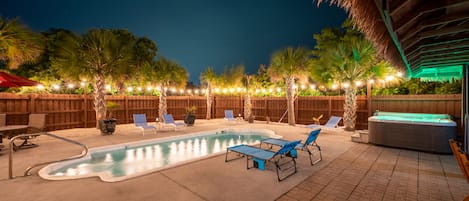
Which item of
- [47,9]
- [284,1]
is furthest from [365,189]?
[47,9]

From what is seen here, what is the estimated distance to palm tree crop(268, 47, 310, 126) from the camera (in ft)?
37.9

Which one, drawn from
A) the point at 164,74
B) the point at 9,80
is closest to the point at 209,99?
the point at 164,74

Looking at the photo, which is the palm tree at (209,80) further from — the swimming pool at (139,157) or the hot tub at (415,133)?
the hot tub at (415,133)

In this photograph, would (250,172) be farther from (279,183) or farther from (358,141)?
(358,141)

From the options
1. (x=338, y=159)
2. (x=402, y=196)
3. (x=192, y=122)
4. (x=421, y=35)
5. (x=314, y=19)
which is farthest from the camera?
(x=314, y=19)

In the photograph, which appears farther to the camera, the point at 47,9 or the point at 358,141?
the point at 47,9

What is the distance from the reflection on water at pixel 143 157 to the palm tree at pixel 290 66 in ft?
14.7

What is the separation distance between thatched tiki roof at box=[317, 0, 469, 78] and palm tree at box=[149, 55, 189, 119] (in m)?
11.0

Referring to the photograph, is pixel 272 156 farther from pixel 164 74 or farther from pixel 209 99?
pixel 209 99

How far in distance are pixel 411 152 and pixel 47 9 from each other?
3023 inches

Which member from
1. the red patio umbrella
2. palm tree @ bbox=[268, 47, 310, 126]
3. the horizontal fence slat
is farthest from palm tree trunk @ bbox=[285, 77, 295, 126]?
the red patio umbrella

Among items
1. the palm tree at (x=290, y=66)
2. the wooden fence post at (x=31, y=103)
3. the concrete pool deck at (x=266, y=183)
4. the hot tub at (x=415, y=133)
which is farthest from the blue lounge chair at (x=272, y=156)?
the wooden fence post at (x=31, y=103)

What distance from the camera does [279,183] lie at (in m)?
3.64

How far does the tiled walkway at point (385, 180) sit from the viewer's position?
3.16 metres
